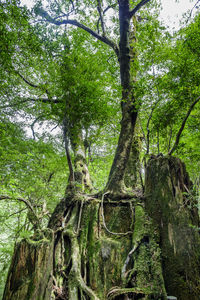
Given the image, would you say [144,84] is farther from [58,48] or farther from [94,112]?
[58,48]

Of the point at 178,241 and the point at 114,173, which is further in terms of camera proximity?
the point at 114,173

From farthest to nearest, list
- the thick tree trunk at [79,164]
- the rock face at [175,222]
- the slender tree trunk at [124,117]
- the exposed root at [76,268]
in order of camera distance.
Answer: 1. the thick tree trunk at [79,164]
2. the slender tree trunk at [124,117]
3. the exposed root at [76,268]
4. the rock face at [175,222]

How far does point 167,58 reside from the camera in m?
5.75

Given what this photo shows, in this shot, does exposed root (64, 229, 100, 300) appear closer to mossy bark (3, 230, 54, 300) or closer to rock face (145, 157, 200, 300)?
mossy bark (3, 230, 54, 300)

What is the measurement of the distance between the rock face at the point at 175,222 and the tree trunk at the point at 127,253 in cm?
1

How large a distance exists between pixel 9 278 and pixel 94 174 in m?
8.29

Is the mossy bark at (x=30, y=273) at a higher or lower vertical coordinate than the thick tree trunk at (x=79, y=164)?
lower

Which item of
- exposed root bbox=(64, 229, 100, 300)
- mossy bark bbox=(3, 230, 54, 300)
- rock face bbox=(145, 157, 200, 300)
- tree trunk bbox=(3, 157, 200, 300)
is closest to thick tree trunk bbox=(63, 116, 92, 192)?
exposed root bbox=(64, 229, 100, 300)

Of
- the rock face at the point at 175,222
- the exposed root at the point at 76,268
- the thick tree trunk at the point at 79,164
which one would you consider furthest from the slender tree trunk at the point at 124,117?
the thick tree trunk at the point at 79,164

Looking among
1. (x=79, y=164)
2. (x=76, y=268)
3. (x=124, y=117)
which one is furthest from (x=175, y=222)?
(x=79, y=164)

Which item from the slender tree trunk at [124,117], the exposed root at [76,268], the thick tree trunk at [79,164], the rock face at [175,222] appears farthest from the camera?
the thick tree trunk at [79,164]

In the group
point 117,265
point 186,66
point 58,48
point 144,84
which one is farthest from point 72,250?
point 58,48

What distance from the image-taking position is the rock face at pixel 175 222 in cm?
282

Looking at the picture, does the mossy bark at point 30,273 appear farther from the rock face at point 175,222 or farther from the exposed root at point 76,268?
the rock face at point 175,222
